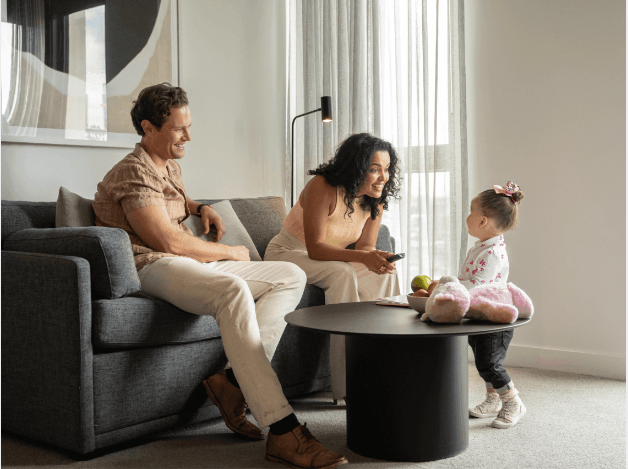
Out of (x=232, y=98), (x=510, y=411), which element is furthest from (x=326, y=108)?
(x=510, y=411)

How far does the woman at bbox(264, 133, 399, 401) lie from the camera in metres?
2.42

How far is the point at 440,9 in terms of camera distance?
3320mm

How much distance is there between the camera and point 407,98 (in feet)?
11.4

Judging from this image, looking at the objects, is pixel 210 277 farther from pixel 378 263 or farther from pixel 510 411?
pixel 510 411

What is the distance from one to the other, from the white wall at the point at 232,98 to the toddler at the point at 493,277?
1818 mm

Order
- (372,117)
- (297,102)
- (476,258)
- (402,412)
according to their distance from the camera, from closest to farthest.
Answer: (402,412)
(476,258)
(372,117)
(297,102)

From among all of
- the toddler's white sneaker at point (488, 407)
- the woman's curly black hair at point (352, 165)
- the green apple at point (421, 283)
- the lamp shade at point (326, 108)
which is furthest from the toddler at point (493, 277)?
the lamp shade at point (326, 108)

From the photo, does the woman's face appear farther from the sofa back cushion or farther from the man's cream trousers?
the sofa back cushion

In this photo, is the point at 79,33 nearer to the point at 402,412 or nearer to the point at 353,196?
the point at 353,196

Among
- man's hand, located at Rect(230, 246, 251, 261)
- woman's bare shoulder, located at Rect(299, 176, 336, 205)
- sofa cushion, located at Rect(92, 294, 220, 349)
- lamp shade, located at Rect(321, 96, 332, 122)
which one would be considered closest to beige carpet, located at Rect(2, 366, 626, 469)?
sofa cushion, located at Rect(92, 294, 220, 349)

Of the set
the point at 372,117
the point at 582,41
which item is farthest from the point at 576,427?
the point at 372,117

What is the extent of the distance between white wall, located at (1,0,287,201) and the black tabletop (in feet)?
5.39

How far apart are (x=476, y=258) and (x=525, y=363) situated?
3.80 feet

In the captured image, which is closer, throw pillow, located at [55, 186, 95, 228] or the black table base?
the black table base
